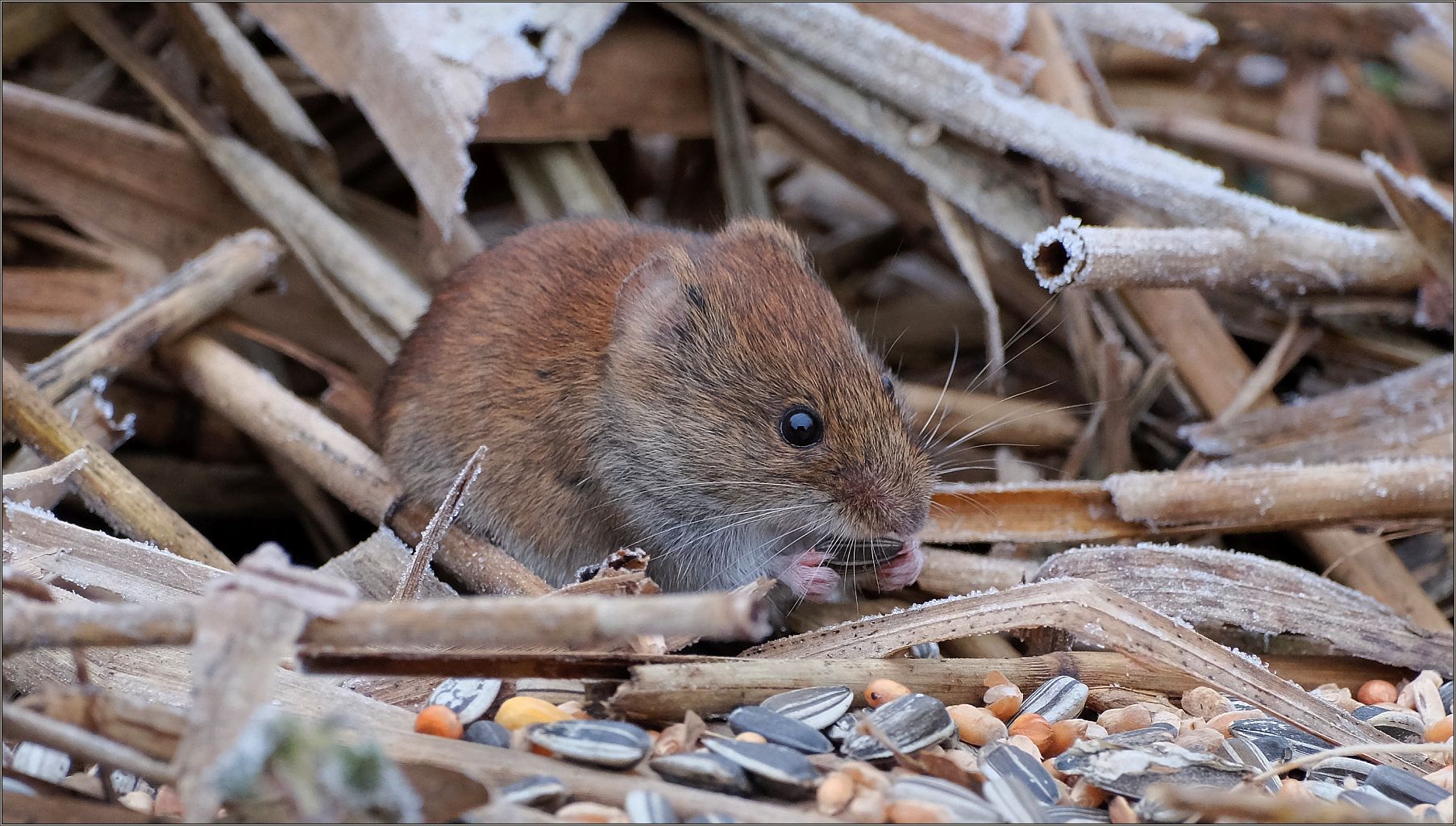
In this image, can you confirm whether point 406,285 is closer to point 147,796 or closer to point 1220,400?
point 147,796

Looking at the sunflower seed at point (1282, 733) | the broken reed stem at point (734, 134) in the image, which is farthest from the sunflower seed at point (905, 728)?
the broken reed stem at point (734, 134)

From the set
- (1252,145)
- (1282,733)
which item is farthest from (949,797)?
(1252,145)

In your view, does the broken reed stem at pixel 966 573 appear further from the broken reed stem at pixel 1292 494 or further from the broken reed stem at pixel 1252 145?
the broken reed stem at pixel 1252 145

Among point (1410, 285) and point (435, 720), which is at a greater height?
point (1410, 285)

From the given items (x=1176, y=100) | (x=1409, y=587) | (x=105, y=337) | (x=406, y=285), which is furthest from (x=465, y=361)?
(x=1176, y=100)

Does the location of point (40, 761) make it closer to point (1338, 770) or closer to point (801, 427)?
point (801, 427)

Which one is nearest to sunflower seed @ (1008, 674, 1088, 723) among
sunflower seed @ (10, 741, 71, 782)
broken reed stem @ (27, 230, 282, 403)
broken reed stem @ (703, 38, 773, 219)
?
sunflower seed @ (10, 741, 71, 782)
